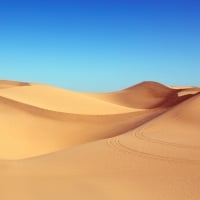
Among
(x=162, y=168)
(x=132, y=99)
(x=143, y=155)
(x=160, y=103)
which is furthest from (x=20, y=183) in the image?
(x=132, y=99)

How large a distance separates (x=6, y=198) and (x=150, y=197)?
239 cm

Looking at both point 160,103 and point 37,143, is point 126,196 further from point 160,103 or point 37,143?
point 160,103

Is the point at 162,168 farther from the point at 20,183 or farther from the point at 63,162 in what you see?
the point at 20,183

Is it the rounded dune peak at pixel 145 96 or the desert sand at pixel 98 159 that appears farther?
the rounded dune peak at pixel 145 96

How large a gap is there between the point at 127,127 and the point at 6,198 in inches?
459

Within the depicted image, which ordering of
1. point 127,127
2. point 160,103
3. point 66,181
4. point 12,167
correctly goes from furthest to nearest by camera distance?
1. point 160,103
2. point 127,127
3. point 12,167
4. point 66,181

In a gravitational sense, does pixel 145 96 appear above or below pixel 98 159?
above

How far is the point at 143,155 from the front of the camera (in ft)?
29.6

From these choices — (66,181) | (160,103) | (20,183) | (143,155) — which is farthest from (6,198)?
(160,103)

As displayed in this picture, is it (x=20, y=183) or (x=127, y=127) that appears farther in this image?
(x=127, y=127)

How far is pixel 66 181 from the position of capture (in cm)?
663

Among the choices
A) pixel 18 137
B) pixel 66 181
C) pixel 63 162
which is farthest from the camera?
pixel 18 137

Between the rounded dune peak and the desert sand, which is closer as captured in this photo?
the desert sand

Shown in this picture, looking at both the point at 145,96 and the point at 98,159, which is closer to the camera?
the point at 98,159
